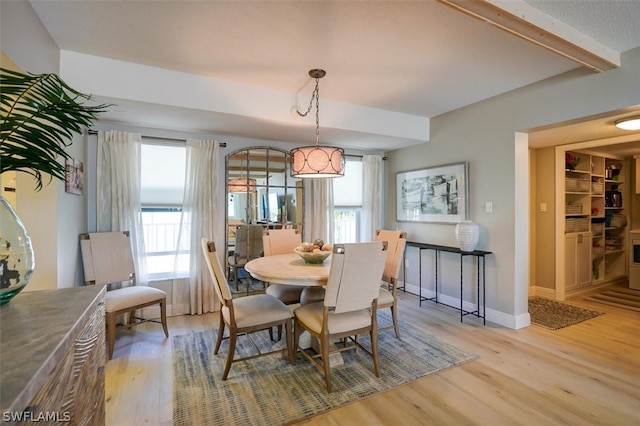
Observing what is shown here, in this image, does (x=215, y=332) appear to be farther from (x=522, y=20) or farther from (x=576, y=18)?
(x=576, y=18)

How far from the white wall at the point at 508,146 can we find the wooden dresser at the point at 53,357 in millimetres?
3540

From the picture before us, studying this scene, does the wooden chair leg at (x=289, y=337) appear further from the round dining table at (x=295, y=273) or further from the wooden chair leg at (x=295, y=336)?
the round dining table at (x=295, y=273)

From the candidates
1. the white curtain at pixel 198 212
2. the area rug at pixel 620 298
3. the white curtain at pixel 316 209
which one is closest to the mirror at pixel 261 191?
the white curtain at pixel 316 209

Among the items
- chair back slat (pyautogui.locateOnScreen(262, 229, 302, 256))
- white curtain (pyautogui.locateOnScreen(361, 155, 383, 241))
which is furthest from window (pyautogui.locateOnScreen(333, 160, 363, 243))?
chair back slat (pyautogui.locateOnScreen(262, 229, 302, 256))

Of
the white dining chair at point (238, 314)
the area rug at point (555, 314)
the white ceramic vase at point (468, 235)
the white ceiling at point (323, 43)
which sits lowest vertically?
the area rug at point (555, 314)

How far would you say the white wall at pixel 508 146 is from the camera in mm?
2555

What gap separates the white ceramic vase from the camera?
3432 millimetres

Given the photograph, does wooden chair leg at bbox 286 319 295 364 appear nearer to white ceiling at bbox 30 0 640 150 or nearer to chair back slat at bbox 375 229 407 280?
chair back slat at bbox 375 229 407 280

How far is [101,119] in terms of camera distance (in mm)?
3143

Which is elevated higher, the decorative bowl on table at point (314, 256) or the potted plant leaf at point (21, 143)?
the potted plant leaf at point (21, 143)

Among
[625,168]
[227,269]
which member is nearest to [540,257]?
[625,168]

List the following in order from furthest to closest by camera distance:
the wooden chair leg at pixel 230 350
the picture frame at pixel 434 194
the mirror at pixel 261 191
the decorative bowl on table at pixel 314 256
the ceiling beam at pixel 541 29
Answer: the mirror at pixel 261 191, the picture frame at pixel 434 194, the decorative bowl on table at pixel 314 256, the wooden chair leg at pixel 230 350, the ceiling beam at pixel 541 29

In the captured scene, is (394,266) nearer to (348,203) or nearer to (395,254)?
(395,254)

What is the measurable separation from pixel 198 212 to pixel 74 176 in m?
1.24
